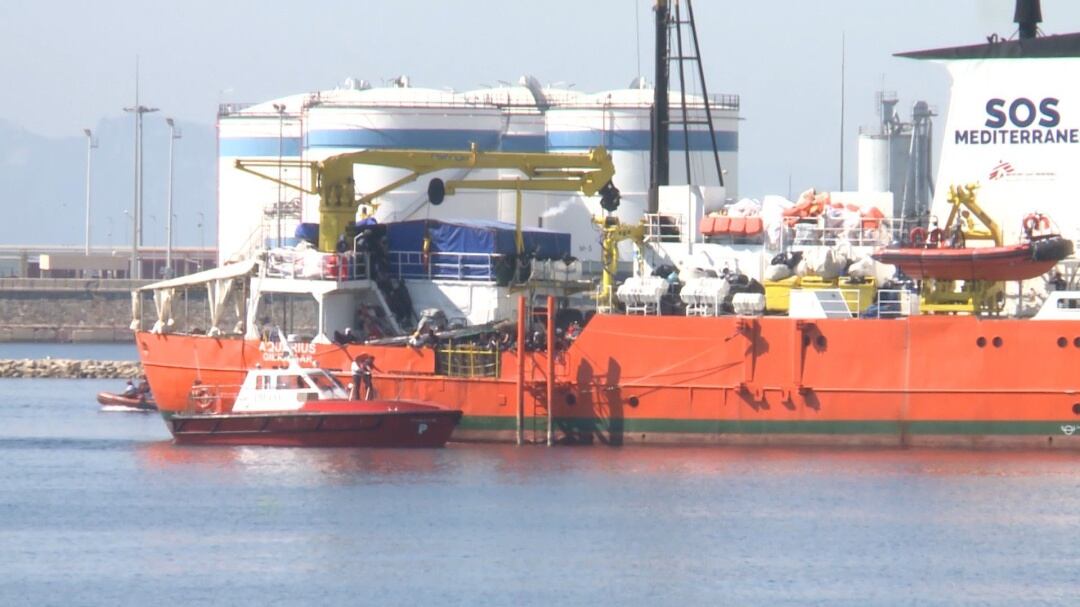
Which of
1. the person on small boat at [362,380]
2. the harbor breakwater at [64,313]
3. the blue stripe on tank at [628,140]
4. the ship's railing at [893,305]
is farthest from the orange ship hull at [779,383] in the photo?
the harbor breakwater at [64,313]

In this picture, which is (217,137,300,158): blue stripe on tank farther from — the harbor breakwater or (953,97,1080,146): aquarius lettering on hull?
(953,97,1080,146): aquarius lettering on hull

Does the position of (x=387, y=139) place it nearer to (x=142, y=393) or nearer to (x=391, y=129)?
(x=391, y=129)

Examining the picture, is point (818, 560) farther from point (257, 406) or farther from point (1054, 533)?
point (257, 406)

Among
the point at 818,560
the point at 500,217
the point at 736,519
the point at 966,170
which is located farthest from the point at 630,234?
the point at 500,217

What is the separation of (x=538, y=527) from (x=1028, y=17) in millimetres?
16522

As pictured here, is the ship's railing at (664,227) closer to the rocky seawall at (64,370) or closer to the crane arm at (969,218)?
the crane arm at (969,218)

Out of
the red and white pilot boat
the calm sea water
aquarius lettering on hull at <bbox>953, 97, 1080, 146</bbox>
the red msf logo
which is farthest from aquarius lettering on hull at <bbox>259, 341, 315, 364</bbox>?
the red msf logo

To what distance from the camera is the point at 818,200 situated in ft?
146

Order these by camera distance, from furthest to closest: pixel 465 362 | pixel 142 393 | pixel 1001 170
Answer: pixel 142 393 → pixel 465 362 → pixel 1001 170

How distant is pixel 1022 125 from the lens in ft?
138

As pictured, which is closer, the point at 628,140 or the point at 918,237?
the point at 918,237

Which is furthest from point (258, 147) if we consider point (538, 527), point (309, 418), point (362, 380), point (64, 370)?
point (538, 527)

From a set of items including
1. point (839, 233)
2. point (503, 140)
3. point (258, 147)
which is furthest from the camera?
point (258, 147)

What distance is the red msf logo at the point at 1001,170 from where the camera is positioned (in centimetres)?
4206
